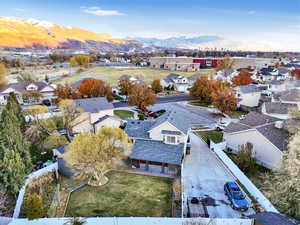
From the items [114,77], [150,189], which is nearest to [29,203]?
[150,189]

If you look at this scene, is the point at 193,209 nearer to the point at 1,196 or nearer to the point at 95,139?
the point at 95,139

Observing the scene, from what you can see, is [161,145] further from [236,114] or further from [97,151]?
[236,114]

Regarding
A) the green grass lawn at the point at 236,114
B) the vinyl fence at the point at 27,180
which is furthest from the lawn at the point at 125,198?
the green grass lawn at the point at 236,114

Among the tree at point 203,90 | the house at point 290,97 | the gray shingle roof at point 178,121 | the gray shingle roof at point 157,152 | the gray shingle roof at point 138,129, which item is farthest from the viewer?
the tree at point 203,90

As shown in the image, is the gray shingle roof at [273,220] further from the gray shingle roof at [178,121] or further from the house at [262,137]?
the gray shingle roof at [178,121]

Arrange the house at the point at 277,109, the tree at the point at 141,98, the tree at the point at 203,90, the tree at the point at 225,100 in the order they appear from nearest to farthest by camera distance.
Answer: the house at the point at 277,109, the tree at the point at 225,100, the tree at the point at 141,98, the tree at the point at 203,90

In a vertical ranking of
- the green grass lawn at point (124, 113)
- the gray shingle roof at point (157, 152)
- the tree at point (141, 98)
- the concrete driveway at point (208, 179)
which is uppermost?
the tree at point (141, 98)

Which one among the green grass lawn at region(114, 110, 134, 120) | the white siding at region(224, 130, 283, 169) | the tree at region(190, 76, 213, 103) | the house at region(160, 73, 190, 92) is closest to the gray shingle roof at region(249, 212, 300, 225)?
the white siding at region(224, 130, 283, 169)
